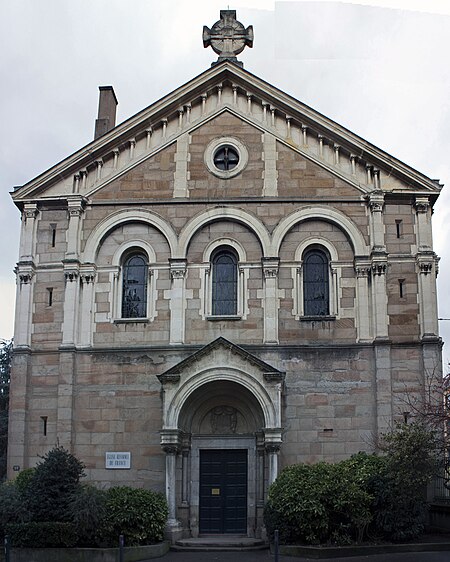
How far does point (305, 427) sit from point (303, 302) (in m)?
4.05

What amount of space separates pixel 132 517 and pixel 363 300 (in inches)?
396

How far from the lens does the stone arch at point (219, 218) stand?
28188mm

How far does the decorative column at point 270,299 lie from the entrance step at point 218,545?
619 centimetres

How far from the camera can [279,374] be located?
25.6 metres

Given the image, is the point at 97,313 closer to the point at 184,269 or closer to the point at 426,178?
the point at 184,269

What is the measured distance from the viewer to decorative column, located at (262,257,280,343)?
27.2 meters

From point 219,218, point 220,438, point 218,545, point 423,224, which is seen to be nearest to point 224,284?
point 219,218

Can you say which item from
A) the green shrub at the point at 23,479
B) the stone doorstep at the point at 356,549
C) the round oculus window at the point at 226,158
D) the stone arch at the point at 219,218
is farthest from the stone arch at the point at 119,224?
the stone doorstep at the point at 356,549

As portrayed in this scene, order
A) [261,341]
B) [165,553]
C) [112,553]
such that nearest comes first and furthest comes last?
[112,553]
[165,553]
[261,341]

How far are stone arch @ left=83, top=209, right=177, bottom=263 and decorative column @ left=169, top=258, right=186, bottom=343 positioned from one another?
2.55 feet

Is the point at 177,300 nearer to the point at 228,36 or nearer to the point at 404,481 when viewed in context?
the point at 404,481

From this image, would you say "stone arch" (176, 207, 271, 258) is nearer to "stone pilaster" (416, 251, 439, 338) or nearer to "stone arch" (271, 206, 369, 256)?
"stone arch" (271, 206, 369, 256)

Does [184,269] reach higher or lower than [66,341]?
higher

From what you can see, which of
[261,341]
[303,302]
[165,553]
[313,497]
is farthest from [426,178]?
[165,553]
